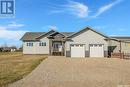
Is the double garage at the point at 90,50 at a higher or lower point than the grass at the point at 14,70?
higher

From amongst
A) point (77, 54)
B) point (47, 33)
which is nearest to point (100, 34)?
point (77, 54)

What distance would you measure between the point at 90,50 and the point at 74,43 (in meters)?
2.98

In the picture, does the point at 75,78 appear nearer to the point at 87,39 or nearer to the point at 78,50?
the point at 78,50

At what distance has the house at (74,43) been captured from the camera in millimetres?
45000

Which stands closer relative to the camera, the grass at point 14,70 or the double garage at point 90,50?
the grass at point 14,70

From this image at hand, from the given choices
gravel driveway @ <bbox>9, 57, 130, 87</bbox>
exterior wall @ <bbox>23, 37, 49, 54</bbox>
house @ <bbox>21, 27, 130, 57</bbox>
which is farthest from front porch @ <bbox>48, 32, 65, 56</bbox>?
gravel driveway @ <bbox>9, 57, 130, 87</bbox>

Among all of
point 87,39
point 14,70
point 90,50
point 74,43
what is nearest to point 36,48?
point 74,43

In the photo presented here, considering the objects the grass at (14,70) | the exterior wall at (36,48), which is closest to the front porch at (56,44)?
the exterior wall at (36,48)

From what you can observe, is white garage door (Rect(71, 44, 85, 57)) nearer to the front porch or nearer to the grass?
the front porch

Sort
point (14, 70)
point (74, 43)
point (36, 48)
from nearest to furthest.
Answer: point (14, 70) < point (74, 43) < point (36, 48)

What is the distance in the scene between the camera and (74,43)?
45.3 metres

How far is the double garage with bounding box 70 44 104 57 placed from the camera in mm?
44850

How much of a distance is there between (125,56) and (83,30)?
9.31m

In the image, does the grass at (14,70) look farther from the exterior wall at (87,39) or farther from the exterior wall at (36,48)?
the exterior wall at (36,48)
